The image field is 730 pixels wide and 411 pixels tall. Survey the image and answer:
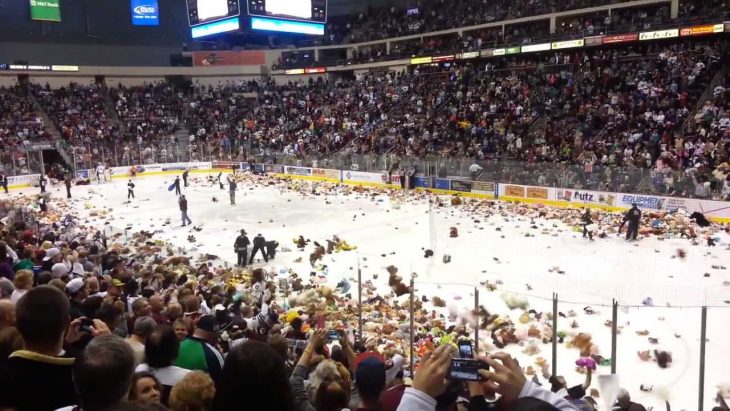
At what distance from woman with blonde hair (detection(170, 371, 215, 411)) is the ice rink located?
462cm

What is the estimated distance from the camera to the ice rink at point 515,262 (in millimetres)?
8125

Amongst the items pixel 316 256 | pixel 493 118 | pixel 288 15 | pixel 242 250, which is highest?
pixel 288 15

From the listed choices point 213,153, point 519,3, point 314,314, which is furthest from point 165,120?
point 314,314

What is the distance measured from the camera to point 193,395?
2699mm

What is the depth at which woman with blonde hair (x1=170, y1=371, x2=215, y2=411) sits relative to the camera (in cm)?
269

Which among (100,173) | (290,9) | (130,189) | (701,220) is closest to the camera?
(701,220)

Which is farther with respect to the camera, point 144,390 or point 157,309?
point 157,309

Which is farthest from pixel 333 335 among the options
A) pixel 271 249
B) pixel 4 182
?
pixel 4 182

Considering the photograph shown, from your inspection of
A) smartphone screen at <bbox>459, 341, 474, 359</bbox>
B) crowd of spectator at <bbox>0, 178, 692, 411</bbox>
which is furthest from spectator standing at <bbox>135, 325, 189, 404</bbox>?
smartphone screen at <bbox>459, 341, 474, 359</bbox>

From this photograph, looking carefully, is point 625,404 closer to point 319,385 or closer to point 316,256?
point 319,385

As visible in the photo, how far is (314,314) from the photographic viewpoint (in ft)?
27.7

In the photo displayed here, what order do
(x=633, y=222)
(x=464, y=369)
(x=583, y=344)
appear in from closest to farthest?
1. (x=464, y=369)
2. (x=583, y=344)
3. (x=633, y=222)

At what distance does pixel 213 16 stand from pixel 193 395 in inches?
1143

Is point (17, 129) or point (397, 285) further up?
point (17, 129)
